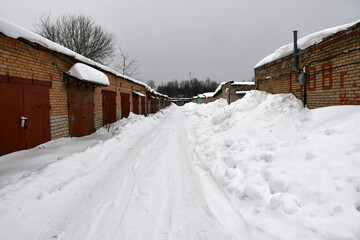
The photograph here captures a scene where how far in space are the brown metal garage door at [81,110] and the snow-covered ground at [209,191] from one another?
2.62 m

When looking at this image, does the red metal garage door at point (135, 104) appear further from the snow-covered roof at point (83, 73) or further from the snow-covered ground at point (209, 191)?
the snow-covered ground at point (209, 191)

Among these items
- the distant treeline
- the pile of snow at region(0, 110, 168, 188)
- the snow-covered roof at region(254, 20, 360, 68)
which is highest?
the distant treeline

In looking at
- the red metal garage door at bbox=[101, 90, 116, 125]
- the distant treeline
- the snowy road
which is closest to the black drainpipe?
the snowy road

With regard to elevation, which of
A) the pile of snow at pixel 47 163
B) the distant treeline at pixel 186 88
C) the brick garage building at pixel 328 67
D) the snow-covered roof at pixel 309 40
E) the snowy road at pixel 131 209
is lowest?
the snowy road at pixel 131 209

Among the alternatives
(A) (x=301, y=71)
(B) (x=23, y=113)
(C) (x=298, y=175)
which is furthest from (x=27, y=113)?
(A) (x=301, y=71)

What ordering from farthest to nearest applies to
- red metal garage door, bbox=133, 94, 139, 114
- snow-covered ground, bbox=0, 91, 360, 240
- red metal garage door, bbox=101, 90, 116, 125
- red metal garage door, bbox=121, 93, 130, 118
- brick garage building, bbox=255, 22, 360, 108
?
red metal garage door, bbox=133, 94, 139, 114 → red metal garage door, bbox=121, 93, 130, 118 → red metal garage door, bbox=101, 90, 116, 125 → brick garage building, bbox=255, 22, 360, 108 → snow-covered ground, bbox=0, 91, 360, 240

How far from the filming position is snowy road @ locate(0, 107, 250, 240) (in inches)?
94.1

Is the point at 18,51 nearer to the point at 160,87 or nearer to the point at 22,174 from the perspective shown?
the point at 22,174

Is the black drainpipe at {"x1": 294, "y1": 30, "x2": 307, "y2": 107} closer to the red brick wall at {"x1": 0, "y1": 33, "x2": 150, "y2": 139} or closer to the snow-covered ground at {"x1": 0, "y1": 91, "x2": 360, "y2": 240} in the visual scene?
the snow-covered ground at {"x1": 0, "y1": 91, "x2": 360, "y2": 240}

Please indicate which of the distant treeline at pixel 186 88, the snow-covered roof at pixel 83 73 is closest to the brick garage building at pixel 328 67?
the snow-covered roof at pixel 83 73

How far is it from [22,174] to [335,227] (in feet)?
17.4

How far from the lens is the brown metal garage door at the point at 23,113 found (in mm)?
4566

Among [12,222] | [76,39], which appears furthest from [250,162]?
[76,39]

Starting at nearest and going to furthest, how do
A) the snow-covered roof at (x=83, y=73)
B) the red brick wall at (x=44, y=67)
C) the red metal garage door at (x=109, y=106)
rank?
the red brick wall at (x=44, y=67)
the snow-covered roof at (x=83, y=73)
the red metal garage door at (x=109, y=106)
